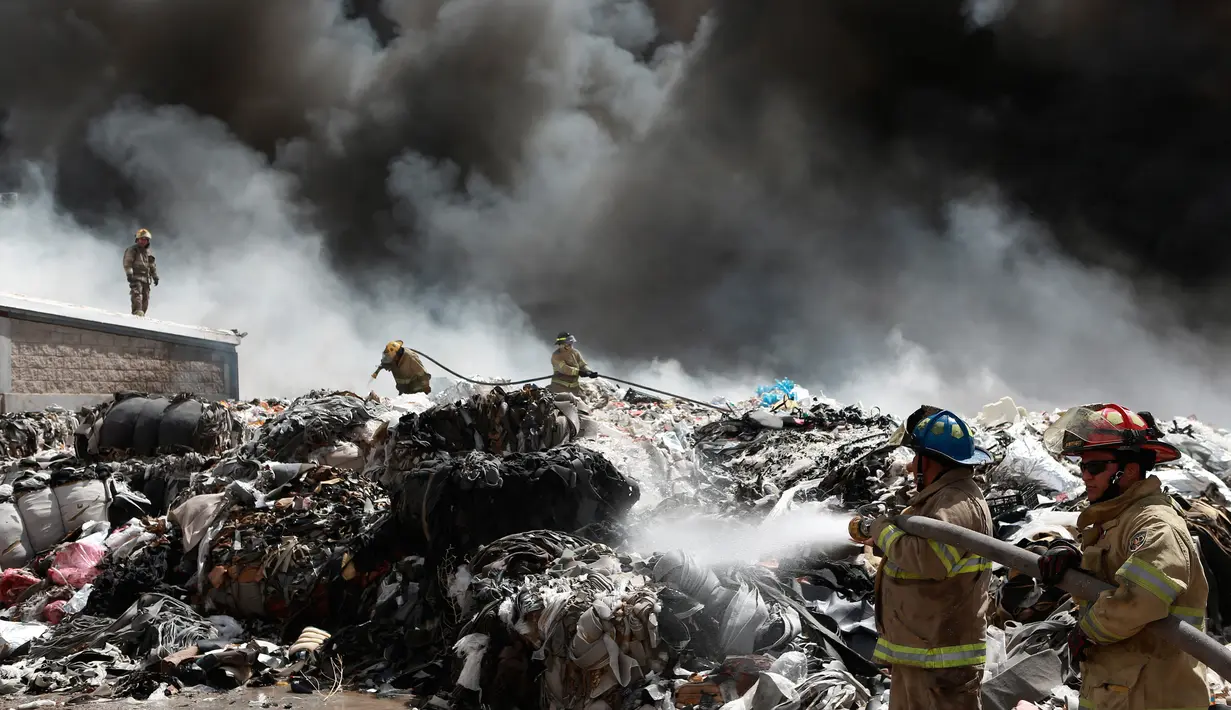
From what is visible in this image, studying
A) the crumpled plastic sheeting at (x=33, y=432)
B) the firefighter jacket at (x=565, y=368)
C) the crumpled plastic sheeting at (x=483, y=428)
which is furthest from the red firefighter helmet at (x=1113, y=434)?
the crumpled plastic sheeting at (x=33, y=432)

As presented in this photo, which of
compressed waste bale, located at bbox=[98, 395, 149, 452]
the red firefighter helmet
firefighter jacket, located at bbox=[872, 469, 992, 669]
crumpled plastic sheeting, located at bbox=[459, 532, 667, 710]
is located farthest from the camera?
compressed waste bale, located at bbox=[98, 395, 149, 452]

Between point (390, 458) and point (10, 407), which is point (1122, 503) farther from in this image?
point (10, 407)

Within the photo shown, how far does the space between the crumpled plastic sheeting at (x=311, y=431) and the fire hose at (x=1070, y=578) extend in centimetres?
639

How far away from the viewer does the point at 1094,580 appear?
2248 mm

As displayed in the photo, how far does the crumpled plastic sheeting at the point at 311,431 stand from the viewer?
308 inches

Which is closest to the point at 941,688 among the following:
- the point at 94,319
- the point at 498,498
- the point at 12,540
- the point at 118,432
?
the point at 498,498

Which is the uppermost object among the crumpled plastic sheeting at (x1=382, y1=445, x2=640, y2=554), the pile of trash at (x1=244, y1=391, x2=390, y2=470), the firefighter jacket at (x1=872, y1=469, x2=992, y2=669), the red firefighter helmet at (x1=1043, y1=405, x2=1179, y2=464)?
the pile of trash at (x1=244, y1=391, x2=390, y2=470)

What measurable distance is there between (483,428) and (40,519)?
12.9ft

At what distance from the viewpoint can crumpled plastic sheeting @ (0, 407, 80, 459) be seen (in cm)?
1041

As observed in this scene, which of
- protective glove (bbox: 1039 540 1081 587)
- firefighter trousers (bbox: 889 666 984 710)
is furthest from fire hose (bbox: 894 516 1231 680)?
firefighter trousers (bbox: 889 666 984 710)

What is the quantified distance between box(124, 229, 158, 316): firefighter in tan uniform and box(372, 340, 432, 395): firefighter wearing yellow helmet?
6.77 metres

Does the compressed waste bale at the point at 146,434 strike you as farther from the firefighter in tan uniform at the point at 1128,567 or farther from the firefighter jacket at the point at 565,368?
the firefighter in tan uniform at the point at 1128,567

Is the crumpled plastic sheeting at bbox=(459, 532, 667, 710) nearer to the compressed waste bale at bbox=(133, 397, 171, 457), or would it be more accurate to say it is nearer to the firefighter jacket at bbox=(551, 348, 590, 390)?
the compressed waste bale at bbox=(133, 397, 171, 457)

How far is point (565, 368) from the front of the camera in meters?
12.1
